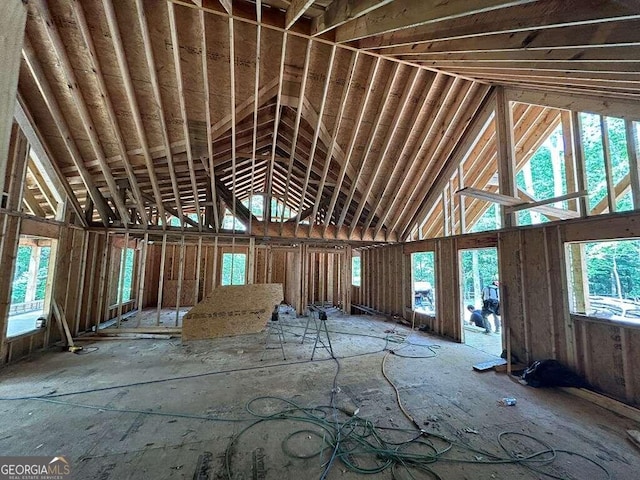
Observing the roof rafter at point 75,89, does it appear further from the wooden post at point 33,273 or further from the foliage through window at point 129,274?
the wooden post at point 33,273

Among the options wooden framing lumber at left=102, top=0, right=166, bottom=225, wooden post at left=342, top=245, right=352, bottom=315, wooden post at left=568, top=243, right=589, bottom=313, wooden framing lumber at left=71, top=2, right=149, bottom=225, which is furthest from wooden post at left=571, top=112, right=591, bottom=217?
wooden framing lumber at left=71, top=2, right=149, bottom=225

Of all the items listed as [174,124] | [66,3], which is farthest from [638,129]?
[66,3]

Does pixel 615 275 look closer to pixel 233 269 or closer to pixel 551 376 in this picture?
pixel 551 376

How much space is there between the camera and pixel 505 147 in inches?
219

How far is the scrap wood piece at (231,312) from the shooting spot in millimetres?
5120

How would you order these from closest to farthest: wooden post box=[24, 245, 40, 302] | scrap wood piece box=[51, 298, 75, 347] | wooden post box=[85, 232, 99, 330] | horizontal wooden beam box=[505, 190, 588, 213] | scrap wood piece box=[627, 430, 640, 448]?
1. scrap wood piece box=[627, 430, 640, 448]
2. horizontal wooden beam box=[505, 190, 588, 213]
3. scrap wood piece box=[51, 298, 75, 347]
4. wooden post box=[85, 232, 99, 330]
5. wooden post box=[24, 245, 40, 302]

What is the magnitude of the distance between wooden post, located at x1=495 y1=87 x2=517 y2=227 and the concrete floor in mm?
3121

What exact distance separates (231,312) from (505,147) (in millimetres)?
5754

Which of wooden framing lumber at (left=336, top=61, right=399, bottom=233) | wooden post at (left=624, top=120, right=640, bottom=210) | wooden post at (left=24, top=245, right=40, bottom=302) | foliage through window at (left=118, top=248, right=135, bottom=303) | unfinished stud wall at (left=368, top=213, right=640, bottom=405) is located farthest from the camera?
foliage through window at (left=118, top=248, right=135, bottom=303)

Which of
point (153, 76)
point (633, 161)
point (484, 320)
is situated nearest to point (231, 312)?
point (153, 76)

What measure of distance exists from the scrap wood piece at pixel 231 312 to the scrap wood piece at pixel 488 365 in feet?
11.8

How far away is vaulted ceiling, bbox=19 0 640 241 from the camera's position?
3031 millimetres

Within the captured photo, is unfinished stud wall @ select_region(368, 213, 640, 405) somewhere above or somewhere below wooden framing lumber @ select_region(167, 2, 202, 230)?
below

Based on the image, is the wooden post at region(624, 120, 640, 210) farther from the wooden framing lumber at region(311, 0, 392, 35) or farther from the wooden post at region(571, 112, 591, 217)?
the wooden framing lumber at region(311, 0, 392, 35)
